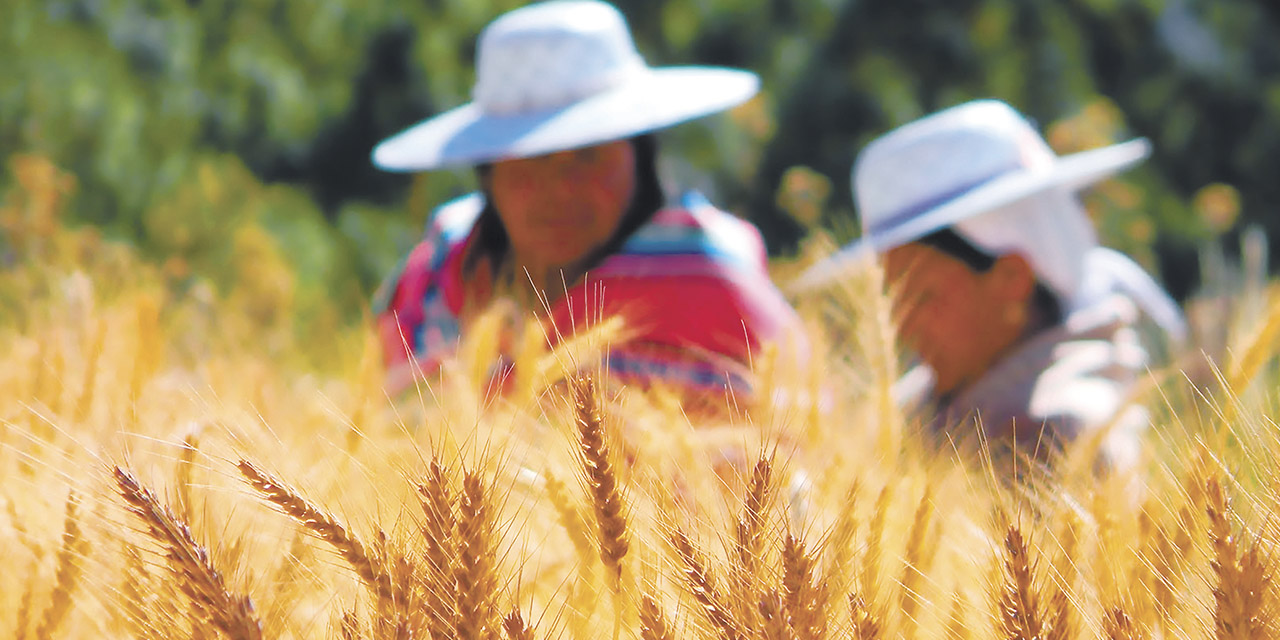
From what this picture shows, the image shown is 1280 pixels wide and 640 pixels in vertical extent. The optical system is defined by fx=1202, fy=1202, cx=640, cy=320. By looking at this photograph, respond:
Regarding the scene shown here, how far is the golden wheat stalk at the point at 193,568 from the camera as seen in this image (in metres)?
0.48

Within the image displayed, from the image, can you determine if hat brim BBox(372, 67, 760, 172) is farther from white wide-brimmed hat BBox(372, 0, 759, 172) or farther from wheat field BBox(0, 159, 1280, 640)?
wheat field BBox(0, 159, 1280, 640)

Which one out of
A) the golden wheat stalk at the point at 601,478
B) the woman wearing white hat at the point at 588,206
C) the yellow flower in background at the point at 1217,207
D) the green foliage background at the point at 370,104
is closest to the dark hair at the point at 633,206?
the woman wearing white hat at the point at 588,206

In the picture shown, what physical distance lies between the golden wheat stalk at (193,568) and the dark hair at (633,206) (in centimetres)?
110

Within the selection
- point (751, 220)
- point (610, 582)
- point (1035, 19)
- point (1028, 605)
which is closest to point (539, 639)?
point (610, 582)

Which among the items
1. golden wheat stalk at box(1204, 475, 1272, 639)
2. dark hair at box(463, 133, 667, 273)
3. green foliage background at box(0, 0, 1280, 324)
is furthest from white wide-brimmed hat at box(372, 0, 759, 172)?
golden wheat stalk at box(1204, 475, 1272, 639)

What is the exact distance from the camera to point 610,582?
1.82 ft

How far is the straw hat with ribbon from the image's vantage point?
1404 mm

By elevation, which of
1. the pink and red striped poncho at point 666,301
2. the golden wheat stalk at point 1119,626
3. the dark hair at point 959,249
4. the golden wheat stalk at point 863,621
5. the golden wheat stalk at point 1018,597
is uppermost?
the golden wheat stalk at point 1018,597

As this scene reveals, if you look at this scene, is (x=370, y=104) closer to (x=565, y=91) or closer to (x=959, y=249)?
(x=565, y=91)

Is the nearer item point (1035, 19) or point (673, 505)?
point (673, 505)

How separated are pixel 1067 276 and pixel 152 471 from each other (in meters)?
1.16

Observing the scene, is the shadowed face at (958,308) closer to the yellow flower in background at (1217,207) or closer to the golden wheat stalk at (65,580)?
the golden wheat stalk at (65,580)

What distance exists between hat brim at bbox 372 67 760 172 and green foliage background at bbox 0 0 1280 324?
68cm

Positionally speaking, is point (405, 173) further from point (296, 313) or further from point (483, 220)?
point (483, 220)
